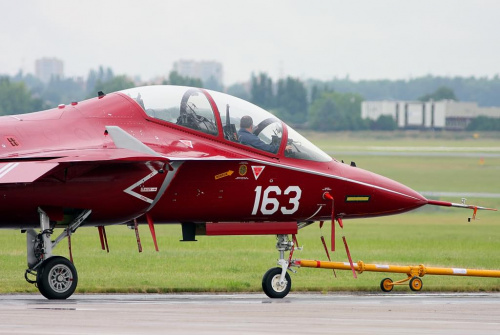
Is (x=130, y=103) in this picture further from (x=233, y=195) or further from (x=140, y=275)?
(x=140, y=275)

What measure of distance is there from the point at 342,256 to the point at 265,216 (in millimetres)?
8540

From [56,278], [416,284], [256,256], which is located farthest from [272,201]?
[256,256]

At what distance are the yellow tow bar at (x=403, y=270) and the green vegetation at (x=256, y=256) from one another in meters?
0.79

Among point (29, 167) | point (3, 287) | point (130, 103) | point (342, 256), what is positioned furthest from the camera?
point (342, 256)

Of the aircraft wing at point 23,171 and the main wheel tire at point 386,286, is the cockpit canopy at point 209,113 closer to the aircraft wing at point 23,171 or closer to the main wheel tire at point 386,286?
the aircraft wing at point 23,171

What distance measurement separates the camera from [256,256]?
84.6 ft

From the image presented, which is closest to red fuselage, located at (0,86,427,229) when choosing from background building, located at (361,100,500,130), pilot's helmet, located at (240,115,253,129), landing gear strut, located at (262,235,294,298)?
pilot's helmet, located at (240,115,253,129)

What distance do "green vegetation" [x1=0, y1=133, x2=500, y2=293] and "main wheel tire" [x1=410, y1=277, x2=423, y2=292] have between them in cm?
79

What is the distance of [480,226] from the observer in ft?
125

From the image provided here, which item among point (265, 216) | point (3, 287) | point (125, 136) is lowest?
point (3, 287)

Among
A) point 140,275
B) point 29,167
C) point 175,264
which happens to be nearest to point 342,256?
point 175,264

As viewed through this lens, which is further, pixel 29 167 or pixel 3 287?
pixel 3 287

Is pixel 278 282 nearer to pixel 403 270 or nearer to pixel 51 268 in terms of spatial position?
pixel 403 270

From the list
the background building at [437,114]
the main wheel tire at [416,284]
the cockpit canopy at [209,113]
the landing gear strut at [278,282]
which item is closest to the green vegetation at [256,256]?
the main wheel tire at [416,284]
